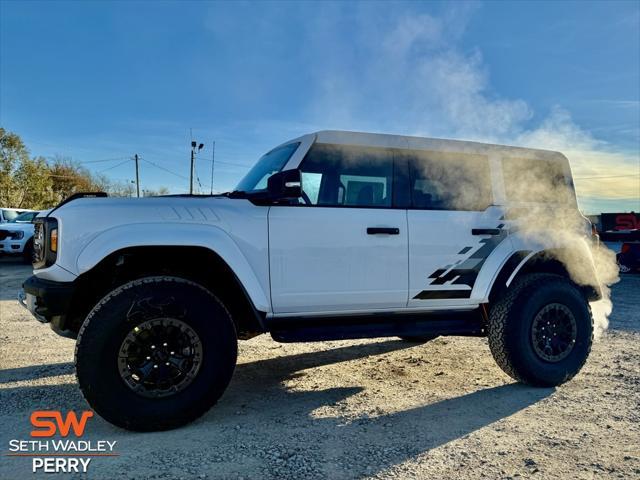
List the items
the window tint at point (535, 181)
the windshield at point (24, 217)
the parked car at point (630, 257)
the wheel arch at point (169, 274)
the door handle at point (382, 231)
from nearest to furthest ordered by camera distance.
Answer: the wheel arch at point (169, 274), the door handle at point (382, 231), the window tint at point (535, 181), the parked car at point (630, 257), the windshield at point (24, 217)

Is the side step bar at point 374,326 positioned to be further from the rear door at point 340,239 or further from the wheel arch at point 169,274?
the wheel arch at point 169,274

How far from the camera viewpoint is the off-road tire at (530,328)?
3.92m

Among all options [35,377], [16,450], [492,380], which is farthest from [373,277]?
[35,377]

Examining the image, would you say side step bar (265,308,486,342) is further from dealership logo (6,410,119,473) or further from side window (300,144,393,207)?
dealership logo (6,410,119,473)

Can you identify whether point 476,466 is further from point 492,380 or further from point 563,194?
point 563,194

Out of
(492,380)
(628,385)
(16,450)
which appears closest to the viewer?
(16,450)

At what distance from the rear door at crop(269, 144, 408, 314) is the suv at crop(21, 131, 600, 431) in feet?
0.03

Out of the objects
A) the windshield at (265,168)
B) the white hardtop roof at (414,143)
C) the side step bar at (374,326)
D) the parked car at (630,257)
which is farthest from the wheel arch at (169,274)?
the parked car at (630,257)

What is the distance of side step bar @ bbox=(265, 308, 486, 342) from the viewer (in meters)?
3.41

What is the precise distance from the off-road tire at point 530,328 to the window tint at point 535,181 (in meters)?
0.75

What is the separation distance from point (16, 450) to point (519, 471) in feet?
9.59

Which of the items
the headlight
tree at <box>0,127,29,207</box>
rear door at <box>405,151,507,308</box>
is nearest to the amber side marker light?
the headlight

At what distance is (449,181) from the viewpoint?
4039 mm

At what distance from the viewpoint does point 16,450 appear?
2.75 meters
